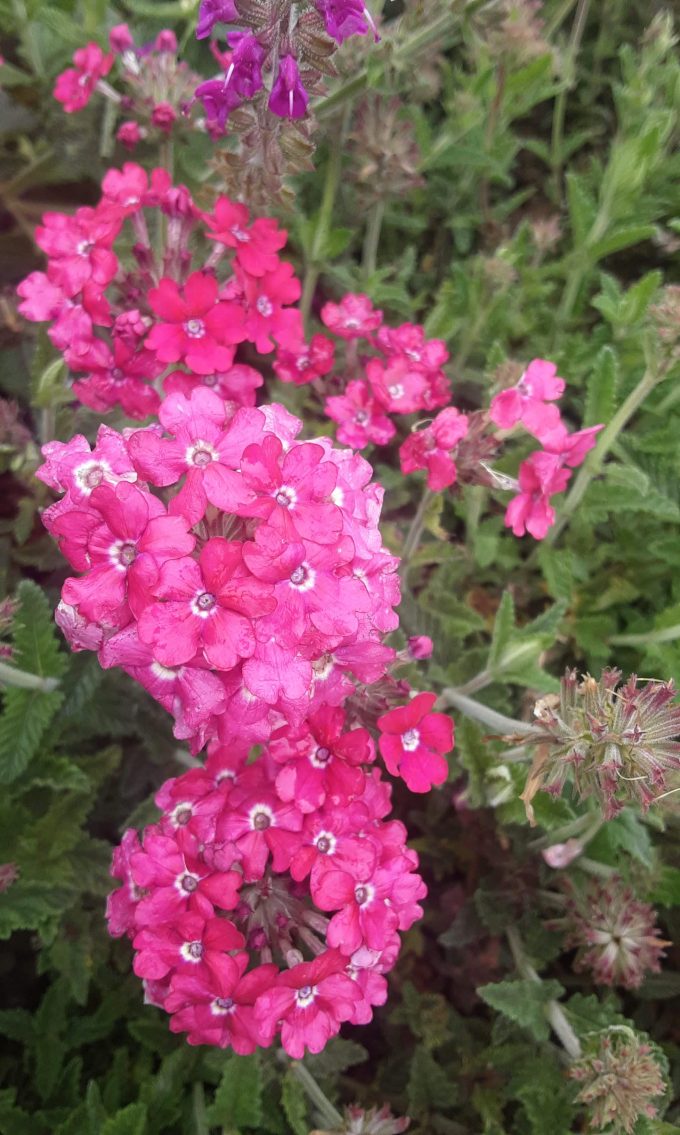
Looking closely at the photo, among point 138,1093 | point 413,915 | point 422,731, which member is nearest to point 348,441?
point 422,731

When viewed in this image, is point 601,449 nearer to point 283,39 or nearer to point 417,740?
point 417,740

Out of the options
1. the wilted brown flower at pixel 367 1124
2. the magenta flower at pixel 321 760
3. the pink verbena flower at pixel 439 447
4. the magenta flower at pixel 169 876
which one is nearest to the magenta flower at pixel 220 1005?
the magenta flower at pixel 169 876

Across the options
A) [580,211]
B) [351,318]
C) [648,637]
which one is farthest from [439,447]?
[580,211]

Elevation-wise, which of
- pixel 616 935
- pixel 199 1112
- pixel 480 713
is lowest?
pixel 199 1112

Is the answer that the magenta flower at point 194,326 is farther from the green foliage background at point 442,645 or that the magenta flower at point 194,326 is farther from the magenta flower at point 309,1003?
the magenta flower at point 309,1003

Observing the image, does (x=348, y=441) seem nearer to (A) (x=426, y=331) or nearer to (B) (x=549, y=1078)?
(A) (x=426, y=331)

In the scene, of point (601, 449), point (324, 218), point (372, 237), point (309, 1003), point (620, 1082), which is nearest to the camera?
point (309, 1003)

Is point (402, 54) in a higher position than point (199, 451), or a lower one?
higher

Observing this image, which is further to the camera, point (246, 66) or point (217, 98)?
point (217, 98)
